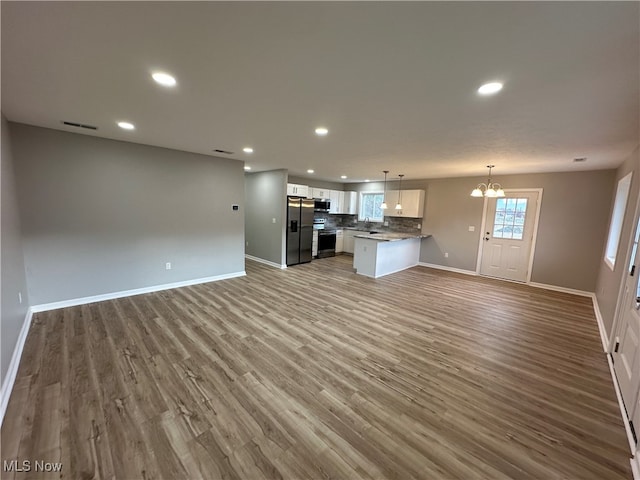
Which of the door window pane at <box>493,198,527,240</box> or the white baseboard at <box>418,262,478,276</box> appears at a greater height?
the door window pane at <box>493,198,527,240</box>

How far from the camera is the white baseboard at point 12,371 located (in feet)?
6.09

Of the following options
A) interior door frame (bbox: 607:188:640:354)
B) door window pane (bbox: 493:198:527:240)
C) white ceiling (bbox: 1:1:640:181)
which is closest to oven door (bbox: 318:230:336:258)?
door window pane (bbox: 493:198:527:240)

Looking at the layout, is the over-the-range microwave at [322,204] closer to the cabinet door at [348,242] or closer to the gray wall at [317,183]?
the gray wall at [317,183]

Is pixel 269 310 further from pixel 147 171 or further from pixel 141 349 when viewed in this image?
pixel 147 171

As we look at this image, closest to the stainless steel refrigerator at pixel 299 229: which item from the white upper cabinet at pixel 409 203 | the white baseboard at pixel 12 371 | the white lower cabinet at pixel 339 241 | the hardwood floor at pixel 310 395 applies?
the white lower cabinet at pixel 339 241

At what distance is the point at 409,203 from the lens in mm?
7094

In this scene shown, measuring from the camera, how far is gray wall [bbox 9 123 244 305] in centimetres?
336

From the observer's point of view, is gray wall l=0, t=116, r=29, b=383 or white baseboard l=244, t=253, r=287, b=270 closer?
gray wall l=0, t=116, r=29, b=383

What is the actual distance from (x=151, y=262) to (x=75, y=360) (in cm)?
214

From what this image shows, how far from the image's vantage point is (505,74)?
1645mm

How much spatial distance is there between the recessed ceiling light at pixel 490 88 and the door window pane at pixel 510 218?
A: 4917mm

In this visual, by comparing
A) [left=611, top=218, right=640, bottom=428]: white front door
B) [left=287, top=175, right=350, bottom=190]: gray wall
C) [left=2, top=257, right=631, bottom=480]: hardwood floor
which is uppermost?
[left=287, top=175, right=350, bottom=190]: gray wall

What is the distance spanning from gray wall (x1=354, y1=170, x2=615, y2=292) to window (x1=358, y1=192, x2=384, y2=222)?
199 cm

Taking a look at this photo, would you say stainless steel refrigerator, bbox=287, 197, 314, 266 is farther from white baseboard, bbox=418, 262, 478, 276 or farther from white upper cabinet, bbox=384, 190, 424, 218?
white baseboard, bbox=418, 262, 478, 276
